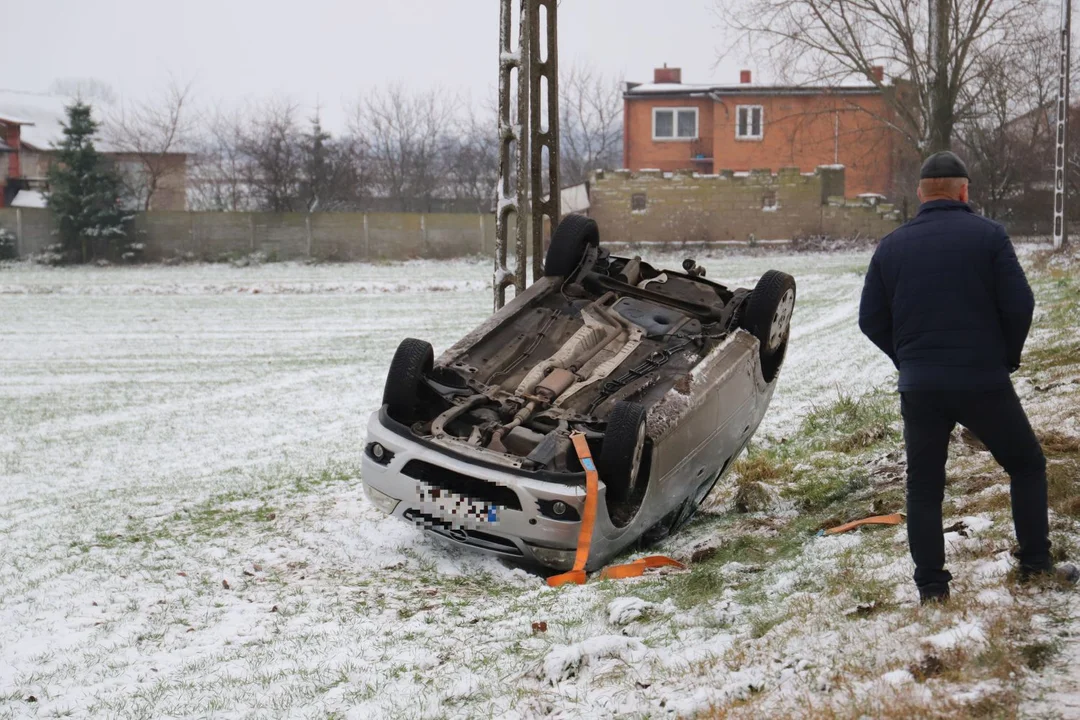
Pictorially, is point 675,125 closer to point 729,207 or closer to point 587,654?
point 729,207

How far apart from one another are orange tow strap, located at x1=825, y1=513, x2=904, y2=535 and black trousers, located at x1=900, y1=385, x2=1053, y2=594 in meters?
1.57

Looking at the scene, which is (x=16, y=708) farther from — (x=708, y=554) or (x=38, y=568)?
(x=708, y=554)

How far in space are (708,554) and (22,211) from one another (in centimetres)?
4645

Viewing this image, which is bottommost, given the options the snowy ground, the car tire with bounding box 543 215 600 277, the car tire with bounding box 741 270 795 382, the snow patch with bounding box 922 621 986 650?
the snowy ground

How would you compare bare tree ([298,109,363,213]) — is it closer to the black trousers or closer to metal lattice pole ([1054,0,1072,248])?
metal lattice pole ([1054,0,1072,248])

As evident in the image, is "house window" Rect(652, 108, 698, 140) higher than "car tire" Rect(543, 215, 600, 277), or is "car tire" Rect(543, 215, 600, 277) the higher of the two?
"house window" Rect(652, 108, 698, 140)

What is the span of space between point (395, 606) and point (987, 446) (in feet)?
10.4

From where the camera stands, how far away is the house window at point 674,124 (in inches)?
2345

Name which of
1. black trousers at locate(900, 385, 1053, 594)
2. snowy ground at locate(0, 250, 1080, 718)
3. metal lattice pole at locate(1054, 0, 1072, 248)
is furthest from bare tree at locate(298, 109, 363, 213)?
black trousers at locate(900, 385, 1053, 594)

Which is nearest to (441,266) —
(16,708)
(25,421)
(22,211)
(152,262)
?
(152,262)

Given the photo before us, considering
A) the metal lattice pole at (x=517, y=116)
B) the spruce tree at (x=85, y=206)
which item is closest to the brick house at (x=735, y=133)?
the spruce tree at (x=85, y=206)

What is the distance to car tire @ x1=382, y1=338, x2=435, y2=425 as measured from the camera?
24.6ft

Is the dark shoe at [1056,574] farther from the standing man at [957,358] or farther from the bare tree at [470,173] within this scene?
the bare tree at [470,173]

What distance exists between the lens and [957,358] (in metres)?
4.64
